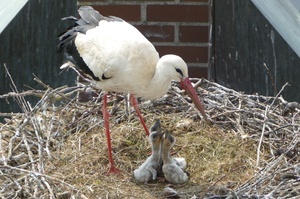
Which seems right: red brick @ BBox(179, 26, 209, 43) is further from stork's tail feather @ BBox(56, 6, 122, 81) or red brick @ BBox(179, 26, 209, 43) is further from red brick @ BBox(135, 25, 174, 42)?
stork's tail feather @ BBox(56, 6, 122, 81)

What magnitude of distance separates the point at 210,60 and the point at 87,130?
1.65 metres

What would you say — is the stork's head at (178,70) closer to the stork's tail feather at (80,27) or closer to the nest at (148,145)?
the nest at (148,145)

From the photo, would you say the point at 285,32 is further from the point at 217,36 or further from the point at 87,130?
the point at 87,130

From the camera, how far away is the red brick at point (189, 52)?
978 cm

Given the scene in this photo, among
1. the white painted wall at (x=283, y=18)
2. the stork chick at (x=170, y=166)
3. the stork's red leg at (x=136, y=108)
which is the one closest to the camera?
the stork chick at (x=170, y=166)

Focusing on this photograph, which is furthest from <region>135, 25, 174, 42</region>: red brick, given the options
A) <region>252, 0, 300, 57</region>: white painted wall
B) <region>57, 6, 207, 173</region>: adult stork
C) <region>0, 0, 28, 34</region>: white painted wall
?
<region>57, 6, 207, 173</region>: adult stork

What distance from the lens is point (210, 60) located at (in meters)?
9.45

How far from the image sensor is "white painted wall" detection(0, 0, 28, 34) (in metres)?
8.59

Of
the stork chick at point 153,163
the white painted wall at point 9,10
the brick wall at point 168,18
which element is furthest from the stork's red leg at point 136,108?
the brick wall at point 168,18

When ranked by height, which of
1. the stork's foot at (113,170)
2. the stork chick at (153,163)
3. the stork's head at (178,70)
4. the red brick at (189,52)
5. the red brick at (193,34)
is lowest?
the stork's foot at (113,170)

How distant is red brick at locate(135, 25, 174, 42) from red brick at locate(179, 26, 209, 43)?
0.07 meters

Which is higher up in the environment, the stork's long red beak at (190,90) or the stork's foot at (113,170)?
the stork's long red beak at (190,90)

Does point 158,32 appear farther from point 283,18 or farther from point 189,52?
point 283,18

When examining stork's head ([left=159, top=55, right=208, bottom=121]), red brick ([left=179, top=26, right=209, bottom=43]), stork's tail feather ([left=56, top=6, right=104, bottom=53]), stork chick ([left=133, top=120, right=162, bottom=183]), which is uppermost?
stork's tail feather ([left=56, top=6, right=104, bottom=53])
